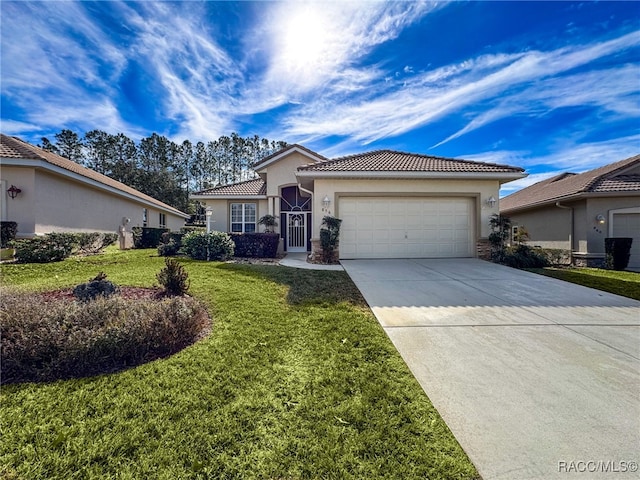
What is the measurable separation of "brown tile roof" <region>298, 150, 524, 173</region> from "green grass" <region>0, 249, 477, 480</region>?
790 cm

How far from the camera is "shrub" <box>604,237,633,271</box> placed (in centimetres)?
1132

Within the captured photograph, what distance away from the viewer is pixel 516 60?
9.51 metres

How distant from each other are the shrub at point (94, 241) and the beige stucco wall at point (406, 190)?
9648mm

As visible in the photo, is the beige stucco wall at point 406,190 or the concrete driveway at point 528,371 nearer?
the concrete driveway at point 528,371

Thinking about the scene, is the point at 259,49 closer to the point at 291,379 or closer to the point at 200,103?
the point at 200,103

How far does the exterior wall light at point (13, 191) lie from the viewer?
32.3 ft

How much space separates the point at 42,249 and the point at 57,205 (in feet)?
12.9

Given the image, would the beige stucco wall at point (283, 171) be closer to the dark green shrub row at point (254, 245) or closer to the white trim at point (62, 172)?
the dark green shrub row at point (254, 245)

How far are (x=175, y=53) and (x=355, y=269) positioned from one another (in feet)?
30.7

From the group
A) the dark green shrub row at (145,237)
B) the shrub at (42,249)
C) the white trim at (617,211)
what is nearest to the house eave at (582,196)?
the white trim at (617,211)

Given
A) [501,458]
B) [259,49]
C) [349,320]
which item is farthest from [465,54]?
[501,458]

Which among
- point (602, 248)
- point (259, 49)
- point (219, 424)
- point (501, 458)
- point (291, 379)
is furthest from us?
point (602, 248)

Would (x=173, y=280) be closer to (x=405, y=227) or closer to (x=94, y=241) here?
(x=405, y=227)

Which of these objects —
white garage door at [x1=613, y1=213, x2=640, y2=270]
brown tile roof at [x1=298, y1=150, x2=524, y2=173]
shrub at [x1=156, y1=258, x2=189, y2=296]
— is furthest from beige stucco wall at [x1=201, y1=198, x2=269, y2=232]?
white garage door at [x1=613, y1=213, x2=640, y2=270]
